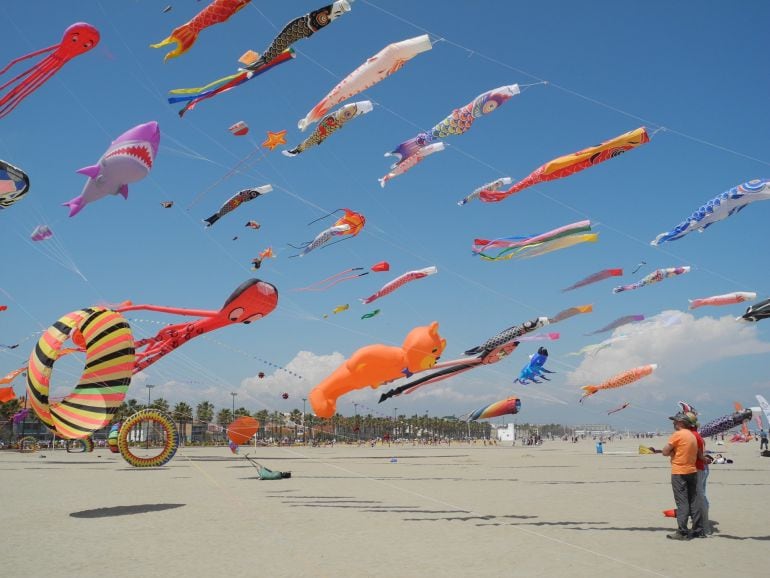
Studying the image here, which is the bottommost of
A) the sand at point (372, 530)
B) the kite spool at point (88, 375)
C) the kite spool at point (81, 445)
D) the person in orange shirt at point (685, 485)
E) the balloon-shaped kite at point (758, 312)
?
the kite spool at point (81, 445)

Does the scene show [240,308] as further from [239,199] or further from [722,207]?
[722,207]

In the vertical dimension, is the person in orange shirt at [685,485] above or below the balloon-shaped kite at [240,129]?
below

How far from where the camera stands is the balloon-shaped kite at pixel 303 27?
12.0 m

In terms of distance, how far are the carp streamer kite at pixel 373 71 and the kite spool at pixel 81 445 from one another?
32447 mm

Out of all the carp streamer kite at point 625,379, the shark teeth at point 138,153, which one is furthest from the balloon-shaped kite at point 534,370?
the shark teeth at point 138,153

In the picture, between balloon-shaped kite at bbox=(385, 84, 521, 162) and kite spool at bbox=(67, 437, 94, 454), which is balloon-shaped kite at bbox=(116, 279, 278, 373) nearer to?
balloon-shaped kite at bbox=(385, 84, 521, 162)

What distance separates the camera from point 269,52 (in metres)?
12.9

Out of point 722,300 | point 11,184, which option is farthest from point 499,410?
point 11,184

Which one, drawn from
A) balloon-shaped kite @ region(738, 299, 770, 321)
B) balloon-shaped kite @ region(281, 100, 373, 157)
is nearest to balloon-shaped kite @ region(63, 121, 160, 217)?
balloon-shaped kite @ region(281, 100, 373, 157)

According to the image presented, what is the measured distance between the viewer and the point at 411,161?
58.5ft

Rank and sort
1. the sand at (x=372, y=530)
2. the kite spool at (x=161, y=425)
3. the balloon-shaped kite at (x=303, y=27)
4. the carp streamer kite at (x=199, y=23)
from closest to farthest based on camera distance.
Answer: the sand at (x=372, y=530) < the balloon-shaped kite at (x=303, y=27) < the carp streamer kite at (x=199, y=23) < the kite spool at (x=161, y=425)

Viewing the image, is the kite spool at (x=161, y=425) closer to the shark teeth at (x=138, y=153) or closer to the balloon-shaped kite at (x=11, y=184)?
the shark teeth at (x=138, y=153)

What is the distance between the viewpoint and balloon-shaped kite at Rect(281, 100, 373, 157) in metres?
15.7

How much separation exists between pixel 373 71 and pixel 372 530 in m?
9.71
